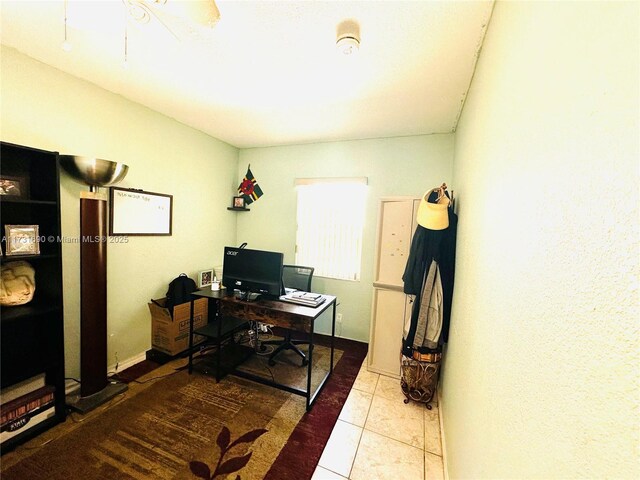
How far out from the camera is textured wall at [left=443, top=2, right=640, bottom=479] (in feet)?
1.24

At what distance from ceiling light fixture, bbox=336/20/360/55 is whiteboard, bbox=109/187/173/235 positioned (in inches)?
94.8

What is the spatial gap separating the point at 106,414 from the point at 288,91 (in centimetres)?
304

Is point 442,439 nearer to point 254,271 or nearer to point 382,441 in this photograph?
point 382,441

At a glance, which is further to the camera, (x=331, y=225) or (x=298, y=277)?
(x=331, y=225)

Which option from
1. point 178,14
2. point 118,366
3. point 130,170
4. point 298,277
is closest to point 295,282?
point 298,277

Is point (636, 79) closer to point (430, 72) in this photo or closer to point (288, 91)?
point (430, 72)

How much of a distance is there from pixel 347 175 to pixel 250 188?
61.2 inches

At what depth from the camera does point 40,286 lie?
1.89 metres

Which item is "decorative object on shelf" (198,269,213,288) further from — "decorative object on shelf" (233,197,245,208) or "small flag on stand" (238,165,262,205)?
"small flag on stand" (238,165,262,205)

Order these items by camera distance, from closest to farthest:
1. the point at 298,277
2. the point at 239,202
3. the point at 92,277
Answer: the point at 92,277 < the point at 298,277 < the point at 239,202

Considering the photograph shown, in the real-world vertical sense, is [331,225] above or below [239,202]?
below

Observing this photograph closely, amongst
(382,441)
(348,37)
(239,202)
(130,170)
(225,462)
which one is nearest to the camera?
(348,37)

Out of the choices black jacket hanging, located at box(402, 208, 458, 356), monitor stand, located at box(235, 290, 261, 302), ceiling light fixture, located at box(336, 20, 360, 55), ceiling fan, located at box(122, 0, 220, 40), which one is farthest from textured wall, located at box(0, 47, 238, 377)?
black jacket hanging, located at box(402, 208, 458, 356)

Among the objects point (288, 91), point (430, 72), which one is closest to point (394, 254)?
point (430, 72)
